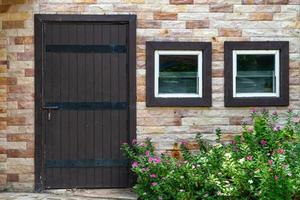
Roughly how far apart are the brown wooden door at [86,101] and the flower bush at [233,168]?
0.41 meters

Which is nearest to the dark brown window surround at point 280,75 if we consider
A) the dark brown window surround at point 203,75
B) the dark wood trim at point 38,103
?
the dark brown window surround at point 203,75

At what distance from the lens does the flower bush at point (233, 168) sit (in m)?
5.54

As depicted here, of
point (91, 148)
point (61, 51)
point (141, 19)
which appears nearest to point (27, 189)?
point (91, 148)

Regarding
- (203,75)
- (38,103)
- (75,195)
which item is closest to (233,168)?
(203,75)

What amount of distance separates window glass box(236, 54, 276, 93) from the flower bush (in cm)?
43

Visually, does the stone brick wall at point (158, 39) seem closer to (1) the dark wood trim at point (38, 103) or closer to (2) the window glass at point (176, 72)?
(1) the dark wood trim at point (38, 103)

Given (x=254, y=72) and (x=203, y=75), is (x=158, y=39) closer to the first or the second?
(x=203, y=75)

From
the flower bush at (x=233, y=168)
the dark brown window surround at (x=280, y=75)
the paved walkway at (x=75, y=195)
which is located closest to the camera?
the flower bush at (x=233, y=168)

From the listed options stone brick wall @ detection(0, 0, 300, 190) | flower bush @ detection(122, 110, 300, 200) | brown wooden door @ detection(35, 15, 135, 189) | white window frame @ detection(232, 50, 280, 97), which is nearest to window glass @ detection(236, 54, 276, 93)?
white window frame @ detection(232, 50, 280, 97)

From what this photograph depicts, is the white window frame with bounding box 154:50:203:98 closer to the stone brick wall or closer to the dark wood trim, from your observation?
the stone brick wall

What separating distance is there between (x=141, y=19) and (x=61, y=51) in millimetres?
1153

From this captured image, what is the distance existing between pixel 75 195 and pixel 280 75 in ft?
10.4

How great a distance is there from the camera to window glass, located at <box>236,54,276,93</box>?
729cm

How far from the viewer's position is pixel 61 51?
281 inches
